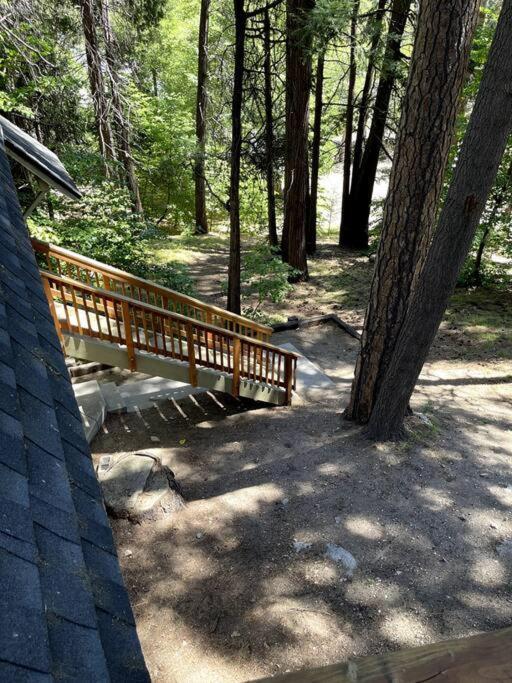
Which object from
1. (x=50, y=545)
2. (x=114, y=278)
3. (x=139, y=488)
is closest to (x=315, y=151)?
(x=114, y=278)

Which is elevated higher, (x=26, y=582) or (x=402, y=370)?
(x=26, y=582)

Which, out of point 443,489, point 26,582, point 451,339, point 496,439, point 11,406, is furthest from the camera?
point 451,339

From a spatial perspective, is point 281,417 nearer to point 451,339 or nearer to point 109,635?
point 451,339

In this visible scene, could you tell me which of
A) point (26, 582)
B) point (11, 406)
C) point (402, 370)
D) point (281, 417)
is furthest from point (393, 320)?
point (26, 582)

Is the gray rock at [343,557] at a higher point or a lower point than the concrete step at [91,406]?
higher

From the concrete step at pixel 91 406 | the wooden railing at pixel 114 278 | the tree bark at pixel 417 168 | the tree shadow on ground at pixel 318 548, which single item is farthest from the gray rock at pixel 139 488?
the tree bark at pixel 417 168

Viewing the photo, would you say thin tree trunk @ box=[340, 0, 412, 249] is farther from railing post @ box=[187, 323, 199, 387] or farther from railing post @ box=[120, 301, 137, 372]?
railing post @ box=[120, 301, 137, 372]

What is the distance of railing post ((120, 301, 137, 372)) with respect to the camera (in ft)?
20.3

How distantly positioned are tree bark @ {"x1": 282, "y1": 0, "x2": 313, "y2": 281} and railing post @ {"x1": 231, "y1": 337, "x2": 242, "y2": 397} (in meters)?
4.72

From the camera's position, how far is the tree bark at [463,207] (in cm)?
377

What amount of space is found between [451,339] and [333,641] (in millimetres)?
8333

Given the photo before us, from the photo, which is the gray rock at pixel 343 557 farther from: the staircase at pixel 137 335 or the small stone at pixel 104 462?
the staircase at pixel 137 335

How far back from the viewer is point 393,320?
18.6ft

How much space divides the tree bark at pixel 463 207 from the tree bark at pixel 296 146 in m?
6.23
